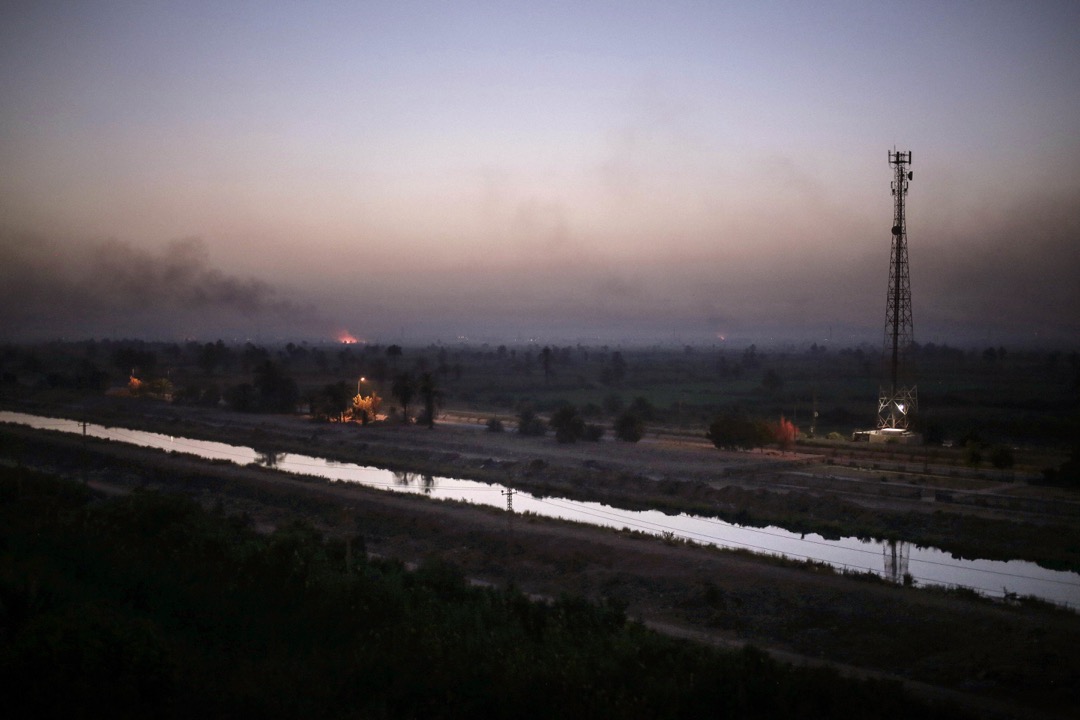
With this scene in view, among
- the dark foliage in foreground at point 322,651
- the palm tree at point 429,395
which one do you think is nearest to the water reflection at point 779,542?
the dark foliage in foreground at point 322,651

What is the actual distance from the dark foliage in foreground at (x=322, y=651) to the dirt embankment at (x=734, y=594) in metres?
3.15

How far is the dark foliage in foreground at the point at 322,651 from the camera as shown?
301 inches

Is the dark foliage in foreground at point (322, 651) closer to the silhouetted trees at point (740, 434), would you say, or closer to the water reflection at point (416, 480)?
the water reflection at point (416, 480)

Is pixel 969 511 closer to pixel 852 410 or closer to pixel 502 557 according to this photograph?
pixel 502 557

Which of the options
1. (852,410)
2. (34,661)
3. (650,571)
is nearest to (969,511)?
(650,571)

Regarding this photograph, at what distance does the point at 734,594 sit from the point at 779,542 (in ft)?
23.3

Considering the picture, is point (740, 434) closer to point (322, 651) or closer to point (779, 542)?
point (779, 542)

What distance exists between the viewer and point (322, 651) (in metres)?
9.69

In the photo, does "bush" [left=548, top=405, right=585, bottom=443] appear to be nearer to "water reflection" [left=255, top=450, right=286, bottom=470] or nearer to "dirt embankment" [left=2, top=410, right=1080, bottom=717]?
"water reflection" [left=255, top=450, right=286, bottom=470]

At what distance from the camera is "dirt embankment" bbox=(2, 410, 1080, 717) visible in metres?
12.7

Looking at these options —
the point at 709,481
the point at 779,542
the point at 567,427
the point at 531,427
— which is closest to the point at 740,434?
the point at 709,481

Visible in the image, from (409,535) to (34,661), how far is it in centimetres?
1720

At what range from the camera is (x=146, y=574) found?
1158 centimetres

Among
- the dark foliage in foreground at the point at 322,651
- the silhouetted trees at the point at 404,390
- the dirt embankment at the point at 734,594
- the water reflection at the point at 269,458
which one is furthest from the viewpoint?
the silhouetted trees at the point at 404,390
